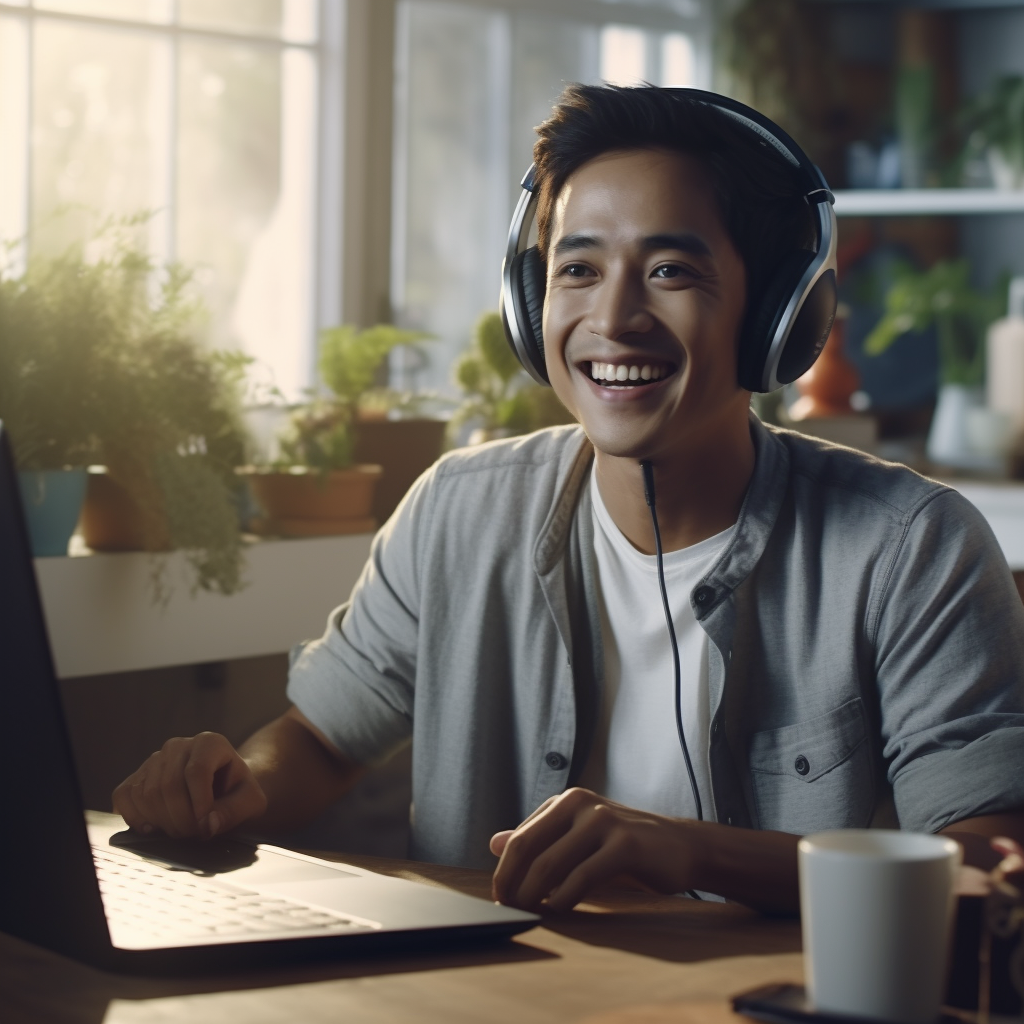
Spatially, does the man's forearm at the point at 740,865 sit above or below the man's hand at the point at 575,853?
below

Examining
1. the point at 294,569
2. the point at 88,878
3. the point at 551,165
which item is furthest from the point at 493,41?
the point at 88,878

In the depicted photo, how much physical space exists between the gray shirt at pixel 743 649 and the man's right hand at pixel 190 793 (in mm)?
259

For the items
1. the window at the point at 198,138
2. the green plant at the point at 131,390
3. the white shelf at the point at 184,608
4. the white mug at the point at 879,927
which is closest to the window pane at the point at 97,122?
the window at the point at 198,138

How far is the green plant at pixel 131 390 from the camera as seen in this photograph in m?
1.92

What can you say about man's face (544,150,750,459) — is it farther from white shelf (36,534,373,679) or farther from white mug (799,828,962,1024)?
white shelf (36,534,373,679)

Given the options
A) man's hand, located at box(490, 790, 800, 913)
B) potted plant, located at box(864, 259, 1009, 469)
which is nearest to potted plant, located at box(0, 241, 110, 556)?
man's hand, located at box(490, 790, 800, 913)

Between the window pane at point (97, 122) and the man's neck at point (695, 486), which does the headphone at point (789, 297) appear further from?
the window pane at point (97, 122)

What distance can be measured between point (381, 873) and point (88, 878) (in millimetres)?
321

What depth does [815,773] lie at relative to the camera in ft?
4.23

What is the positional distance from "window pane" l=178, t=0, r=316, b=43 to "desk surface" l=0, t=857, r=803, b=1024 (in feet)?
7.98

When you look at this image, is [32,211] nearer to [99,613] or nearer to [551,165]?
[99,613]

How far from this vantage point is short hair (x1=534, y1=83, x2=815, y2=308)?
4.42 feet

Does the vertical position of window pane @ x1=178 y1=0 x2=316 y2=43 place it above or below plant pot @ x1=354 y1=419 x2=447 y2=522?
above

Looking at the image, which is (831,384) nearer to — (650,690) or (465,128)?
(465,128)
